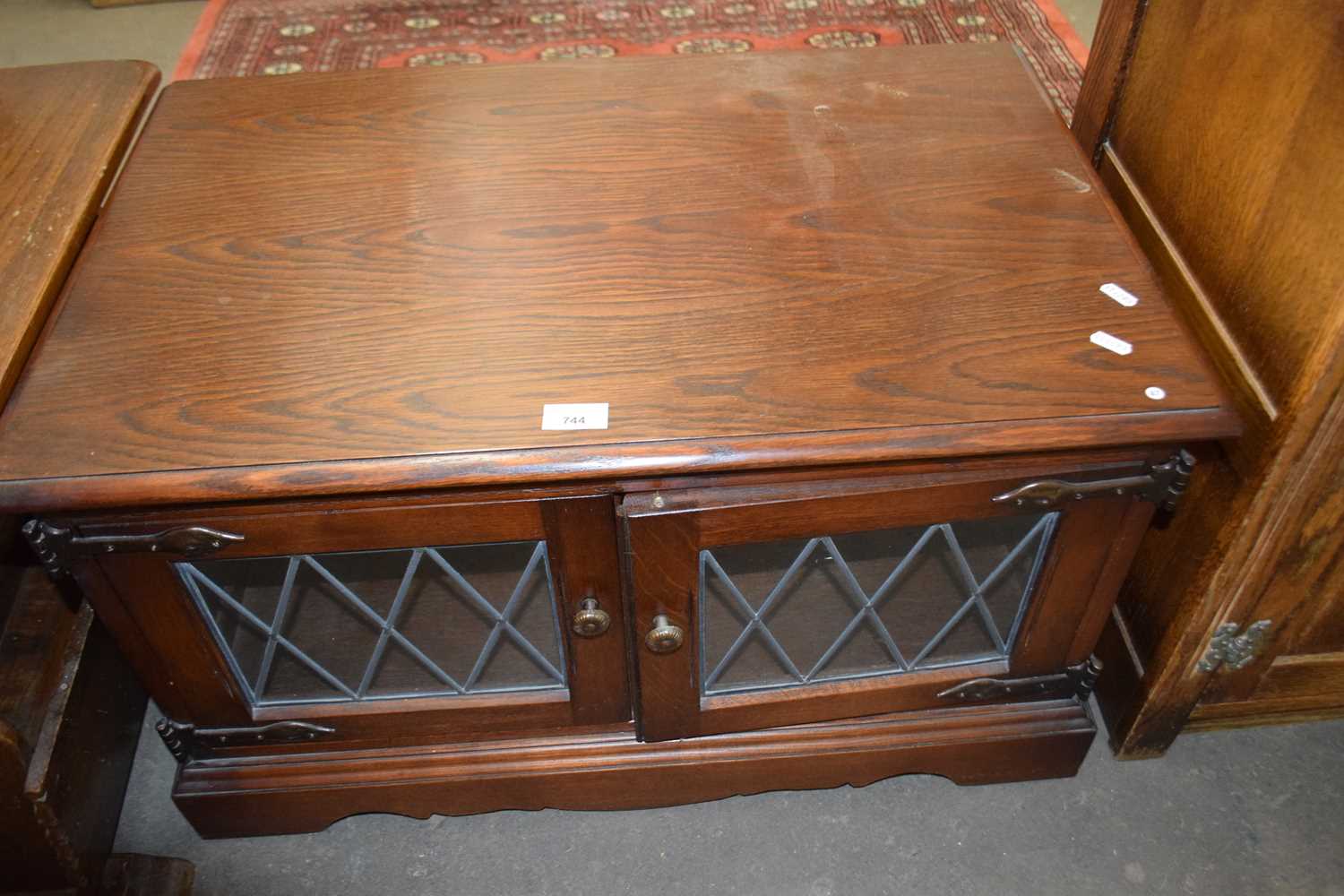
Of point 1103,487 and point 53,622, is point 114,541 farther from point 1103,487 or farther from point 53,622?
point 1103,487

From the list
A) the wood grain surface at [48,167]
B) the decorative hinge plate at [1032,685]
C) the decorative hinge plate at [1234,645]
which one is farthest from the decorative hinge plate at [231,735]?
the decorative hinge plate at [1234,645]

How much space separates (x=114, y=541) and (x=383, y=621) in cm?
25

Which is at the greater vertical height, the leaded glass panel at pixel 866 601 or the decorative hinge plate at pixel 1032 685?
the leaded glass panel at pixel 866 601

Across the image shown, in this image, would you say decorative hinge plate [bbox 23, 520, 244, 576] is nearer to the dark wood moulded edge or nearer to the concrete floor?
the dark wood moulded edge

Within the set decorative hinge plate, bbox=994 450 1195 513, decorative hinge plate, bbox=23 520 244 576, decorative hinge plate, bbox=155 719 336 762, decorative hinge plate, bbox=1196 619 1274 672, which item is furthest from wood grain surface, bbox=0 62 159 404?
decorative hinge plate, bbox=1196 619 1274 672

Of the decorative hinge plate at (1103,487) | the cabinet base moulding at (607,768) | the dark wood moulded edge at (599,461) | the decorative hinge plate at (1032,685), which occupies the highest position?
the dark wood moulded edge at (599,461)

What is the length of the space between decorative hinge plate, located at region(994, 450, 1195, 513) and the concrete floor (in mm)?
525

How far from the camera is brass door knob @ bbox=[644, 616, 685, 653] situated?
3.11 ft

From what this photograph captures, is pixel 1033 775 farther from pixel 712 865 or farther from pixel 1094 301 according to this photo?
pixel 1094 301

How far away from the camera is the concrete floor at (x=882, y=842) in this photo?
1.19 meters

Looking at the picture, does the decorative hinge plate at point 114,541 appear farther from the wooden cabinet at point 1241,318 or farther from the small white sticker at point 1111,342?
the wooden cabinet at point 1241,318

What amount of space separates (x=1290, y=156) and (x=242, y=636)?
1047mm

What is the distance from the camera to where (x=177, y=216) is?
40.5 inches

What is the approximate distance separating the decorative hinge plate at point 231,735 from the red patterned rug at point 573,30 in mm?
1608
